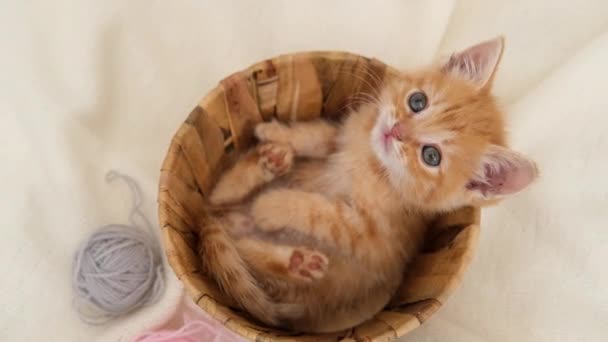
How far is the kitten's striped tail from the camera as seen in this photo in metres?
1.02

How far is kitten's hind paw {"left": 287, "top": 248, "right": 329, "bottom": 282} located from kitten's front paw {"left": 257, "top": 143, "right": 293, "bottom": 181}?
22 centimetres

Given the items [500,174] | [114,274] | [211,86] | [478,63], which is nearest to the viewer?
[500,174]

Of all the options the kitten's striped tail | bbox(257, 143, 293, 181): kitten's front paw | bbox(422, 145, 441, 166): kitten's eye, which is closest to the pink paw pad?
bbox(257, 143, 293, 181): kitten's front paw

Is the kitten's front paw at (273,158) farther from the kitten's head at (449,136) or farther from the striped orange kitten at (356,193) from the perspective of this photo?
the kitten's head at (449,136)

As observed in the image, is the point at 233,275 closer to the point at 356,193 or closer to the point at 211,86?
the point at 356,193

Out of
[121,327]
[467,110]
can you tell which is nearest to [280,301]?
[121,327]

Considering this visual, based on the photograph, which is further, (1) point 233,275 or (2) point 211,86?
(2) point 211,86

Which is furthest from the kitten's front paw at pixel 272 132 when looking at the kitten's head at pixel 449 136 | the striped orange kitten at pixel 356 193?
the kitten's head at pixel 449 136

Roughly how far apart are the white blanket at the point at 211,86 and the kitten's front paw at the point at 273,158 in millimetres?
294

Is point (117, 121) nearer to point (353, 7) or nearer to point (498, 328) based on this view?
point (353, 7)

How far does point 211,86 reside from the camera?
137 centimetres

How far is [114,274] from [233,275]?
1.04ft

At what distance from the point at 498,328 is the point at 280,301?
44 centimetres

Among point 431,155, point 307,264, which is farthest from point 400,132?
point 307,264
